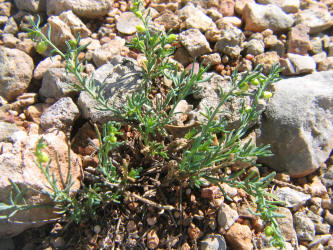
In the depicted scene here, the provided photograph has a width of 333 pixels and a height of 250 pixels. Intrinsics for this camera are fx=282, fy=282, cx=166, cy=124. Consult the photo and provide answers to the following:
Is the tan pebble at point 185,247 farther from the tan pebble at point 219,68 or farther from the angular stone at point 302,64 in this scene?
the angular stone at point 302,64

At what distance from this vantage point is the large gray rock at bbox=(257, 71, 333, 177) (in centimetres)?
300

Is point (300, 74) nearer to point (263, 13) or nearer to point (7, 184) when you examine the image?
point (263, 13)

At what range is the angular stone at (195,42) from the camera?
3.44 meters

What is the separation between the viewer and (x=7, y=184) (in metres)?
2.32

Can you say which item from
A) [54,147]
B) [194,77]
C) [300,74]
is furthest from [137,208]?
[300,74]

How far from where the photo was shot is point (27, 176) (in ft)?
7.77

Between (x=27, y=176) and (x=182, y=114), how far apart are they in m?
1.60

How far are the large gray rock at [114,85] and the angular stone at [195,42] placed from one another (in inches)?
28.1

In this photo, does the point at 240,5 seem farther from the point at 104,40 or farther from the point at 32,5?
the point at 32,5

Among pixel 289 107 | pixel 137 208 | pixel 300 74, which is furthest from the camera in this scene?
pixel 300 74

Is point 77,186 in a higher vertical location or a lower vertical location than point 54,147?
lower

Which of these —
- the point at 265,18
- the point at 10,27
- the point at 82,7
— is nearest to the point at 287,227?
the point at 265,18

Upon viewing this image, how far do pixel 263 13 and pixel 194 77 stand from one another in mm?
2156

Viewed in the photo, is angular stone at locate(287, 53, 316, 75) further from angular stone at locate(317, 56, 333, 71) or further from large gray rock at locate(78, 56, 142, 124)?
large gray rock at locate(78, 56, 142, 124)
